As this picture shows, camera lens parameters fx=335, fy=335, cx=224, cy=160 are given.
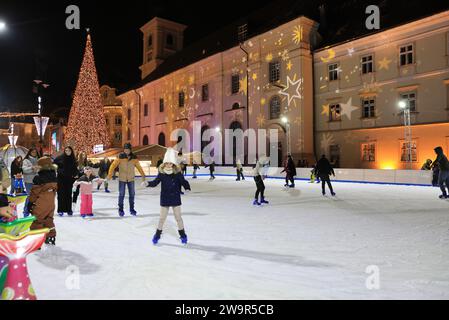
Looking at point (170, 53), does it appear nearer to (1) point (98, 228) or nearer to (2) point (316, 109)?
(2) point (316, 109)

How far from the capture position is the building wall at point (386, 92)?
65.0 ft

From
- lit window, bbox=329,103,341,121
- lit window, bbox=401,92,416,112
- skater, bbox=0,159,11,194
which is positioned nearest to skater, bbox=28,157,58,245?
skater, bbox=0,159,11,194

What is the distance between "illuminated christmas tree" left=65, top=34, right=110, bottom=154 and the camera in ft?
92.6

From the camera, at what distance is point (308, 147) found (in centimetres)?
2530

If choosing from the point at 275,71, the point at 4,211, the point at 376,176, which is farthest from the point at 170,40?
the point at 4,211

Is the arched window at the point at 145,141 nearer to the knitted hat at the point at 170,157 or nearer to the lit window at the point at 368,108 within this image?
the lit window at the point at 368,108

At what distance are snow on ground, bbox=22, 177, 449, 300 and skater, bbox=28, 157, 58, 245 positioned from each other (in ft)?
1.59

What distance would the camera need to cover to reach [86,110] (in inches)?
1118

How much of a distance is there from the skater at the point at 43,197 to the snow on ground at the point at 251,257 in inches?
19.1

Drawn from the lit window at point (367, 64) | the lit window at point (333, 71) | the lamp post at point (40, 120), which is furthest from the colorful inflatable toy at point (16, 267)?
the lit window at point (333, 71)

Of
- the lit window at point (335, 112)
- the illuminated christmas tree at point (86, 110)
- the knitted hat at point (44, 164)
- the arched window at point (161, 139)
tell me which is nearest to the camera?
the knitted hat at point (44, 164)

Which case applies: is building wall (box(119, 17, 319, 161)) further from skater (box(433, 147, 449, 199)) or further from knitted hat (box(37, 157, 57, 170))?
knitted hat (box(37, 157, 57, 170))
